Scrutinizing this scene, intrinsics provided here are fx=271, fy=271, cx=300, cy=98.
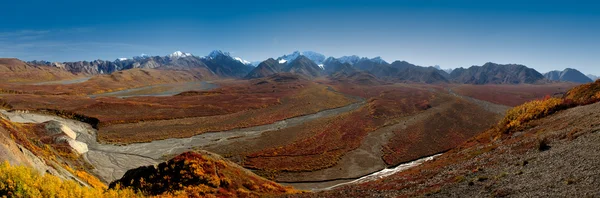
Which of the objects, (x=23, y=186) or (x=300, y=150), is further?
(x=300, y=150)

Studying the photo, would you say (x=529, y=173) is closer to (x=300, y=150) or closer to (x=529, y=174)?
(x=529, y=174)

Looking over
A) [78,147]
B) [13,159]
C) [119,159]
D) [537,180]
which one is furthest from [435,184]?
[78,147]

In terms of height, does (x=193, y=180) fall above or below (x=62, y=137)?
below

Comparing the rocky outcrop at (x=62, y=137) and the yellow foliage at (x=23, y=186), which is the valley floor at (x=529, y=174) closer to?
the yellow foliage at (x=23, y=186)

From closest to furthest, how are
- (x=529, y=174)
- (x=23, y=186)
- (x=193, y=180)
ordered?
1. (x=23, y=186)
2. (x=529, y=174)
3. (x=193, y=180)

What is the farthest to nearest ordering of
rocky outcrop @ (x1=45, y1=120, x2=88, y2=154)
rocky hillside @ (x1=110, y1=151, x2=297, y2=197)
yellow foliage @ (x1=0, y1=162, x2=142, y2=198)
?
rocky outcrop @ (x1=45, y1=120, x2=88, y2=154) → rocky hillside @ (x1=110, y1=151, x2=297, y2=197) → yellow foliage @ (x1=0, y1=162, x2=142, y2=198)

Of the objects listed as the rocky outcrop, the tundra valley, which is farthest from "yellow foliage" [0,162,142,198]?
the rocky outcrop

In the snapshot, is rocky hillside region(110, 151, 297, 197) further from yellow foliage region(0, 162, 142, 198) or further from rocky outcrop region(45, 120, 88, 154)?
rocky outcrop region(45, 120, 88, 154)

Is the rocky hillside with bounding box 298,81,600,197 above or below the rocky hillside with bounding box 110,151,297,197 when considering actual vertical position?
above

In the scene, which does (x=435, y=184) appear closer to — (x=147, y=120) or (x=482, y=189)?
(x=482, y=189)

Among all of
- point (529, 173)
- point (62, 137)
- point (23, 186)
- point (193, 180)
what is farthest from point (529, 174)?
point (62, 137)
